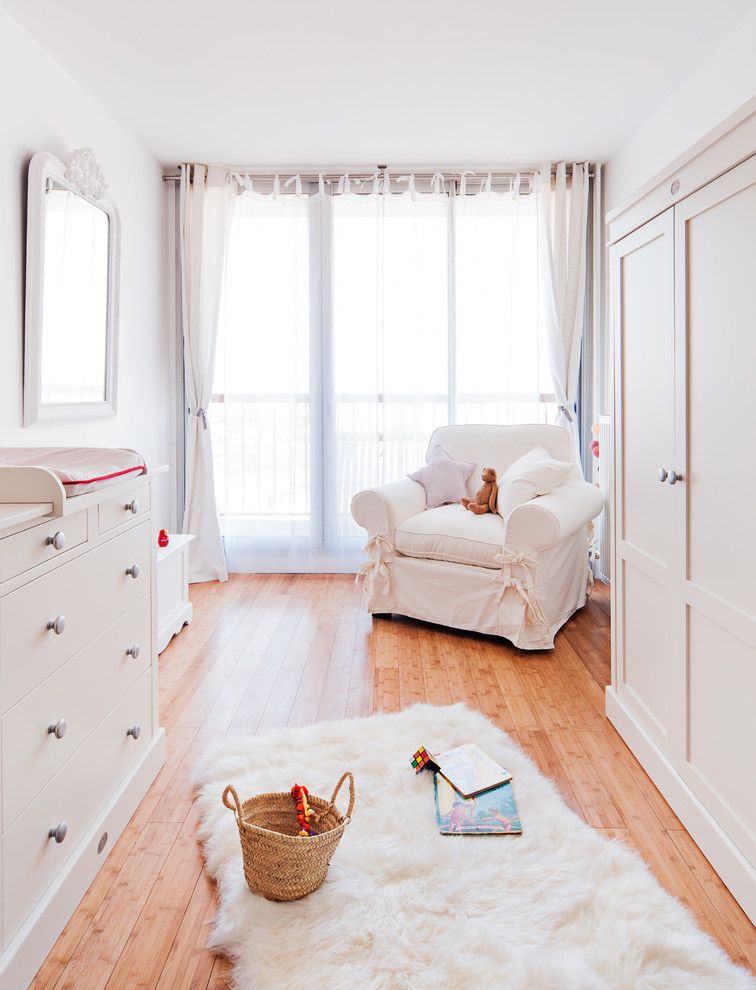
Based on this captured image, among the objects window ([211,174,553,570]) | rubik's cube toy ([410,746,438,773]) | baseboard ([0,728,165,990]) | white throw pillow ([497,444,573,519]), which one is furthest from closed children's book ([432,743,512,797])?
window ([211,174,553,570])

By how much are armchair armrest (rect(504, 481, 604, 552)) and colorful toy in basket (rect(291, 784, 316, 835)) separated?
5.82 feet

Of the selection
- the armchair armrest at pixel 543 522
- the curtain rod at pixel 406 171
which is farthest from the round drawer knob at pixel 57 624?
the curtain rod at pixel 406 171

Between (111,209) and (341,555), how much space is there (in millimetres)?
2442

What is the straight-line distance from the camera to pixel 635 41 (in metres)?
2.99

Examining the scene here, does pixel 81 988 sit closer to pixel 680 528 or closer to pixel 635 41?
pixel 680 528

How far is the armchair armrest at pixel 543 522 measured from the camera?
10.1ft

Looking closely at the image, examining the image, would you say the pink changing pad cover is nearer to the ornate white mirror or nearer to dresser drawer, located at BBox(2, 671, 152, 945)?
dresser drawer, located at BBox(2, 671, 152, 945)

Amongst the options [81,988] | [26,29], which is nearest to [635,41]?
[26,29]

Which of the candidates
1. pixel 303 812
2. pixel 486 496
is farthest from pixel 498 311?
pixel 303 812

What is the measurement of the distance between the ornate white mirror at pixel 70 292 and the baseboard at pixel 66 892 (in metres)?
1.65

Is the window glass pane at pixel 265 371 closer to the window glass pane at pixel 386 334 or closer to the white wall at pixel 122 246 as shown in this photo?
the window glass pane at pixel 386 334

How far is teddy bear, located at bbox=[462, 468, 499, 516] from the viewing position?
3693 millimetres

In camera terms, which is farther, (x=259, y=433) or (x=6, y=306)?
(x=259, y=433)

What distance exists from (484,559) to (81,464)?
204 cm
